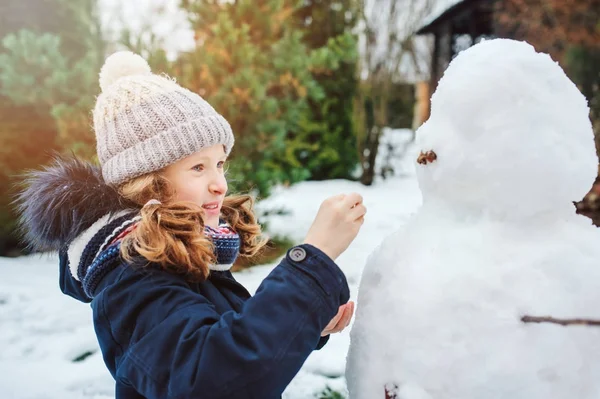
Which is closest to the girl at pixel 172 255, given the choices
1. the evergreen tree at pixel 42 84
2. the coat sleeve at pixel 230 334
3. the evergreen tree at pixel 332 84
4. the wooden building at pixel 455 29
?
the coat sleeve at pixel 230 334

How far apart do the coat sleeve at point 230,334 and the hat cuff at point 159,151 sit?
1.21ft

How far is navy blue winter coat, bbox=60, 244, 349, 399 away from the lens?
1021 millimetres

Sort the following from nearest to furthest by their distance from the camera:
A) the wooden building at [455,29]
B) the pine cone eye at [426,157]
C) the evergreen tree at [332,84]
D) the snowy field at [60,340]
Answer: the pine cone eye at [426,157]
the snowy field at [60,340]
the evergreen tree at [332,84]
the wooden building at [455,29]

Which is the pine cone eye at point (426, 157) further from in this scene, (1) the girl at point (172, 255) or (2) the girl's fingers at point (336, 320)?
(2) the girl's fingers at point (336, 320)

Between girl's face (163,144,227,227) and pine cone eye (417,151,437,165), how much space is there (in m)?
0.55

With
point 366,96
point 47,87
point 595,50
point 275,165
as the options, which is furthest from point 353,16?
point 47,87

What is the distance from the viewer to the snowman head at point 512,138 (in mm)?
1042

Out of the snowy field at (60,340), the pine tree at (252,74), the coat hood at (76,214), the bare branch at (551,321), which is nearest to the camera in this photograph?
the bare branch at (551,321)

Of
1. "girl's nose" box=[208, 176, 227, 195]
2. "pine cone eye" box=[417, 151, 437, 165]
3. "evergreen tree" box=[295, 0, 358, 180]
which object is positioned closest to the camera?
"pine cone eye" box=[417, 151, 437, 165]

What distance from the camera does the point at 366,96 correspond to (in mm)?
9742

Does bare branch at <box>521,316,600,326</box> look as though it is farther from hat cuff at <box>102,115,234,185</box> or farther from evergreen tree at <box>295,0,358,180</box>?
evergreen tree at <box>295,0,358,180</box>

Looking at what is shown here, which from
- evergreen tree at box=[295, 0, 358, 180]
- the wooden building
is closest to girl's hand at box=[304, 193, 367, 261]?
evergreen tree at box=[295, 0, 358, 180]

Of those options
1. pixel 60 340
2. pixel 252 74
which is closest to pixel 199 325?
pixel 60 340

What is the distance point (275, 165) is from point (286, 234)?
3.59 ft
